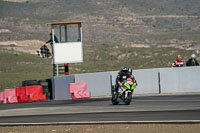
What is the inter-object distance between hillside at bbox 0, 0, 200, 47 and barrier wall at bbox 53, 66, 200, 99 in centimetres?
6671

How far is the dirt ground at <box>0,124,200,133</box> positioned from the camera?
35.4ft

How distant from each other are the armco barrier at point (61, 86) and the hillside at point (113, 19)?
218ft

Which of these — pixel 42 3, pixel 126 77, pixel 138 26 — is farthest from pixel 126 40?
pixel 126 77

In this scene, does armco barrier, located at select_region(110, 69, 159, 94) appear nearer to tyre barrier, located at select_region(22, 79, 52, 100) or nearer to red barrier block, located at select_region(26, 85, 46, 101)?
tyre barrier, located at select_region(22, 79, 52, 100)

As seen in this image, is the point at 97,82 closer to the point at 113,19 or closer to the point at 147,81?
the point at 147,81

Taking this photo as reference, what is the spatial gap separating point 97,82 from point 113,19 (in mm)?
89554

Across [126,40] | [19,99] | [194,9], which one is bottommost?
[19,99]

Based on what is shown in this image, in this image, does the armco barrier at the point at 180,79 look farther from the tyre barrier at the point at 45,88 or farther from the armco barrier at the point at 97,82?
the tyre barrier at the point at 45,88

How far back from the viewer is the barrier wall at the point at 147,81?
27.2 metres

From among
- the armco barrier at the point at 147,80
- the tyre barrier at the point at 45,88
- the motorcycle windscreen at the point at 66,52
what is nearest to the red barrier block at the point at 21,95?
the tyre barrier at the point at 45,88

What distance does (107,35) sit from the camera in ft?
354

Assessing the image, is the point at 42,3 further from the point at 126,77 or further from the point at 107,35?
the point at 126,77

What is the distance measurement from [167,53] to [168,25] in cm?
4188

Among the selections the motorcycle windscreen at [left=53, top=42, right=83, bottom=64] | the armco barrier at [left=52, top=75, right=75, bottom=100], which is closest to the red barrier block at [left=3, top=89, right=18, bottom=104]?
the armco barrier at [left=52, top=75, right=75, bottom=100]
